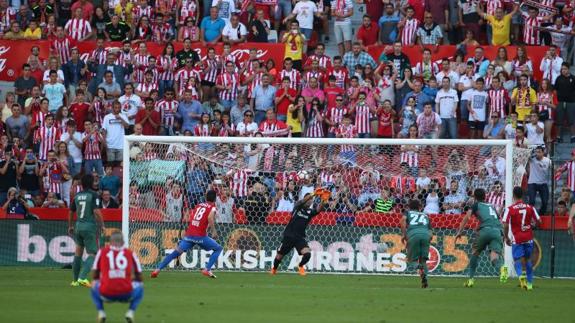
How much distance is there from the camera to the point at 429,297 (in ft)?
65.4

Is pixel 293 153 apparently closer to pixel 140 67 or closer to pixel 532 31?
pixel 140 67

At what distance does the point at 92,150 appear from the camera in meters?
29.7

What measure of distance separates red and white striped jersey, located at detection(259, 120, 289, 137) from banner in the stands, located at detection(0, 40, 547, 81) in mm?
3294

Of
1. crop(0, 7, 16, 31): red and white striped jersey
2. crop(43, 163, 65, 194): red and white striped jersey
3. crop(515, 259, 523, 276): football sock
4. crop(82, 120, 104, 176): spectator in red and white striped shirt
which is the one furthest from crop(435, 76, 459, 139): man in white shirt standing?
crop(0, 7, 16, 31): red and white striped jersey

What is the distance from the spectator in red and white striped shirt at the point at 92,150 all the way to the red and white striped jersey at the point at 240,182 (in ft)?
14.4

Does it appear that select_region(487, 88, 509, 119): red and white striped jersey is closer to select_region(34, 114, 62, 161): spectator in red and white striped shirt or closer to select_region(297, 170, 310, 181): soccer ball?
select_region(297, 170, 310, 181): soccer ball

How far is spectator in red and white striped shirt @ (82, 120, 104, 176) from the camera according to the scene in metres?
29.7

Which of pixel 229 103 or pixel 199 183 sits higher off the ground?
pixel 229 103

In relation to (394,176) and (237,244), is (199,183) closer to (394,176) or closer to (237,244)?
(237,244)

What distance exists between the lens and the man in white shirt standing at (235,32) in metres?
32.9

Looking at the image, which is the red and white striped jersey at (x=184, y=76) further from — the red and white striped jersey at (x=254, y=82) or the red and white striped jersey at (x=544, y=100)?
the red and white striped jersey at (x=544, y=100)

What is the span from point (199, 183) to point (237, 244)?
1649 mm

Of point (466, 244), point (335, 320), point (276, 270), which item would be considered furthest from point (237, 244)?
point (335, 320)

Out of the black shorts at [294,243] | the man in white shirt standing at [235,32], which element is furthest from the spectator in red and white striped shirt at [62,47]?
the black shorts at [294,243]
